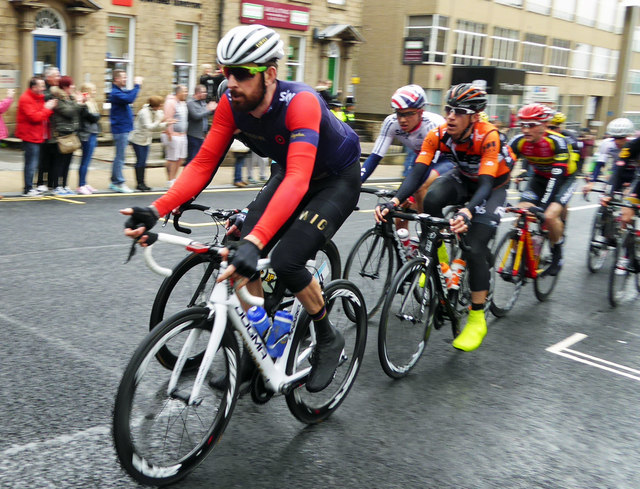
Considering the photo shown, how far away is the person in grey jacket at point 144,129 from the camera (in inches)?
514

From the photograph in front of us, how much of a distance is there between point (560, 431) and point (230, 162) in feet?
52.7

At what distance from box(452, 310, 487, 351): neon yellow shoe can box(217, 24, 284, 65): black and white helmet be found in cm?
299

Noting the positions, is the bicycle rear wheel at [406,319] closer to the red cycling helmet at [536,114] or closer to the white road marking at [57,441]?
the white road marking at [57,441]

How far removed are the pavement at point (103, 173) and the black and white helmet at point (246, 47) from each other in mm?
9153

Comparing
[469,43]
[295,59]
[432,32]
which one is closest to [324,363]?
[295,59]

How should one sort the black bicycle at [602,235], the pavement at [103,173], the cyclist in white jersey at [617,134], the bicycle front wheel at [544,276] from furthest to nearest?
the pavement at [103,173] < the cyclist in white jersey at [617,134] < the black bicycle at [602,235] < the bicycle front wheel at [544,276]

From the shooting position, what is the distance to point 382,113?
123 ft

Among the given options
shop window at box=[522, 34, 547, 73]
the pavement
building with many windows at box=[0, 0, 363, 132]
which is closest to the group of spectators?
the pavement

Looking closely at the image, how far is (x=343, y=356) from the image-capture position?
4.12 meters

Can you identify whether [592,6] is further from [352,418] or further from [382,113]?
[352,418]

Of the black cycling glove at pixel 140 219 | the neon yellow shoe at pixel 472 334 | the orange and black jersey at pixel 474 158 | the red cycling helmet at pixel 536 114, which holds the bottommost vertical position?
the neon yellow shoe at pixel 472 334

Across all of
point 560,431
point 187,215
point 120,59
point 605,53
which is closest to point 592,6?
point 605,53

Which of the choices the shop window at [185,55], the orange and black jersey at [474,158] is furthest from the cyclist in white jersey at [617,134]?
the shop window at [185,55]

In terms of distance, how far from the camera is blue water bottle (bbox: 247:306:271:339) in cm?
355
